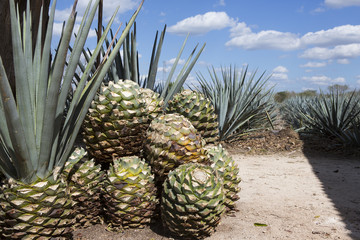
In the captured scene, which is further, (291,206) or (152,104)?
(291,206)

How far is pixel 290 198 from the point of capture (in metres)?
3.74

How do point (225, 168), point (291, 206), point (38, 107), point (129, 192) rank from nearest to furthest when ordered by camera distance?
point (38, 107) → point (129, 192) → point (225, 168) → point (291, 206)

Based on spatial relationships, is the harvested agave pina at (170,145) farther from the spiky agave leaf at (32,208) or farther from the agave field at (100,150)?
the spiky agave leaf at (32,208)

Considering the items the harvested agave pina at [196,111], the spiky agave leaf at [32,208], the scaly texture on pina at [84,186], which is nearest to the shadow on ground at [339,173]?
the harvested agave pina at [196,111]

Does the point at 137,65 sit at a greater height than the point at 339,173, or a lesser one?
greater

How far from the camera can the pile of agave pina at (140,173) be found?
2262mm

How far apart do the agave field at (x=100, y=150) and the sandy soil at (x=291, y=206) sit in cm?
13

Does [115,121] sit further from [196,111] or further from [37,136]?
[196,111]

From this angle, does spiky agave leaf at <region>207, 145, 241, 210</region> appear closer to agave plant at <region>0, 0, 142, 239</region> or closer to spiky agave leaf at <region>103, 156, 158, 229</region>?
spiky agave leaf at <region>103, 156, 158, 229</region>

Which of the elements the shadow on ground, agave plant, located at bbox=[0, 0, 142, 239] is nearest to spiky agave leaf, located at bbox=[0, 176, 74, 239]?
agave plant, located at bbox=[0, 0, 142, 239]

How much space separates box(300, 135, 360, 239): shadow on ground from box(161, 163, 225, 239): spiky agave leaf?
1.31 meters

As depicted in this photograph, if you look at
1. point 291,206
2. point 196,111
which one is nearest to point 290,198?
point 291,206

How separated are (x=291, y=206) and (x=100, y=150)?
2107mm

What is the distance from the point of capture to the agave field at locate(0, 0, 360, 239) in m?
1.76
